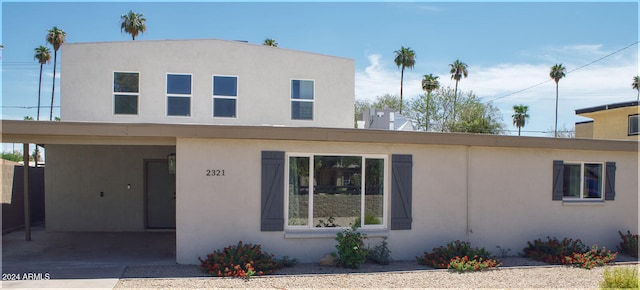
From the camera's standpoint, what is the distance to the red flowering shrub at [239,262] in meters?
7.68

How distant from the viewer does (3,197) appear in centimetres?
1259

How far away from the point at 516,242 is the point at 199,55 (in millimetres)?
10137

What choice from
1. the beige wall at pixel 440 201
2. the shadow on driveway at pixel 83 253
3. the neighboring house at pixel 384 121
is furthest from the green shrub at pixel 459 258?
the neighboring house at pixel 384 121

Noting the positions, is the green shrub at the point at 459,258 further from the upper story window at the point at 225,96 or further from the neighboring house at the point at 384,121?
the upper story window at the point at 225,96

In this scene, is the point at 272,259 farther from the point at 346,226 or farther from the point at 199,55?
the point at 199,55

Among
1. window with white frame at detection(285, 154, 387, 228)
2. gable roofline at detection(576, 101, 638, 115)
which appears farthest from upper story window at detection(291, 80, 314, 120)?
gable roofline at detection(576, 101, 638, 115)

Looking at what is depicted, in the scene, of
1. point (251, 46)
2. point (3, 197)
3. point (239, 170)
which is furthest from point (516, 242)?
point (3, 197)

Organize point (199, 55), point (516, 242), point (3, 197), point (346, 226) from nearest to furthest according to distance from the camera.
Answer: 1. point (346, 226)
2. point (516, 242)
3. point (3, 197)
4. point (199, 55)

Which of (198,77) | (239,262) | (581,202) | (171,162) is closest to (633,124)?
(581,202)

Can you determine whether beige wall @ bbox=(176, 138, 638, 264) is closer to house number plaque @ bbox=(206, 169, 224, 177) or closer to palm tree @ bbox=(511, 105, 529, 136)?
house number plaque @ bbox=(206, 169, 224, 177)

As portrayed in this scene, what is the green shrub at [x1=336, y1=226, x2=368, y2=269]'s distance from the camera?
27.2 ft

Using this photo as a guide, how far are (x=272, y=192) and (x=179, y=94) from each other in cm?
691

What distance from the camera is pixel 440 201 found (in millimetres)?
9352

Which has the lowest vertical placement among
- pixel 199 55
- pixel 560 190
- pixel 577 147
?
pixel 560 190
